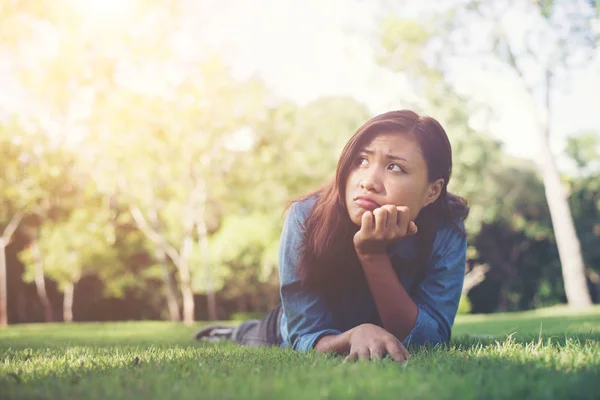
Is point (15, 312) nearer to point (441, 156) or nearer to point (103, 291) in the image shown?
point (103, 291)

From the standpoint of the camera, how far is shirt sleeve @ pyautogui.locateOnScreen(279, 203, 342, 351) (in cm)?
320

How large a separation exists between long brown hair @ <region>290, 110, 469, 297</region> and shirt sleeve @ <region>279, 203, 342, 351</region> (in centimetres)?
5

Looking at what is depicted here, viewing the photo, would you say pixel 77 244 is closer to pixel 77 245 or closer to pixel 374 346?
pixel 77 245

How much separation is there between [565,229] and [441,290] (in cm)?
1537

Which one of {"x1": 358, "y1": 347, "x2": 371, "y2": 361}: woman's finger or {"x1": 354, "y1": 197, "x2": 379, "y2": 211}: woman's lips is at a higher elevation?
{"x1": 354, "y1": 197, "x2": 379, "y2": 211}: woman's lips

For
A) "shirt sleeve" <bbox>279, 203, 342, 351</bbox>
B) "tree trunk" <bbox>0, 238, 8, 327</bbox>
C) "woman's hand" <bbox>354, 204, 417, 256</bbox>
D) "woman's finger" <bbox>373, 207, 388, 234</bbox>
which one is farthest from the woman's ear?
"tree trunk" <bbox>0, 238, 8, 327</bbox>

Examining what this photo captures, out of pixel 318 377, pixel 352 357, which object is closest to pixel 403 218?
pixel 352 357

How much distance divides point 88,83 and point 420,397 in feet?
61.9

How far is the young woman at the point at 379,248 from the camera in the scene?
9.18 feet

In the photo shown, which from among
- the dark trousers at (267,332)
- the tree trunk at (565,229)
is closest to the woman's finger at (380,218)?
the dark trousers at (267,332)

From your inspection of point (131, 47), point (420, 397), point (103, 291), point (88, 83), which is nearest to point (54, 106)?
point (88, 83)

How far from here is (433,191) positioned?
3199 mm

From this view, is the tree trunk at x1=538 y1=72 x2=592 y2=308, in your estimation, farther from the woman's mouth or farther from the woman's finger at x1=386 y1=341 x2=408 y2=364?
the woman's finger at x1=386 y1=341 x2=408 y2=364

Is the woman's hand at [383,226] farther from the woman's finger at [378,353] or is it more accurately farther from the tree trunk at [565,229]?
the tree trunk at [565,229]
